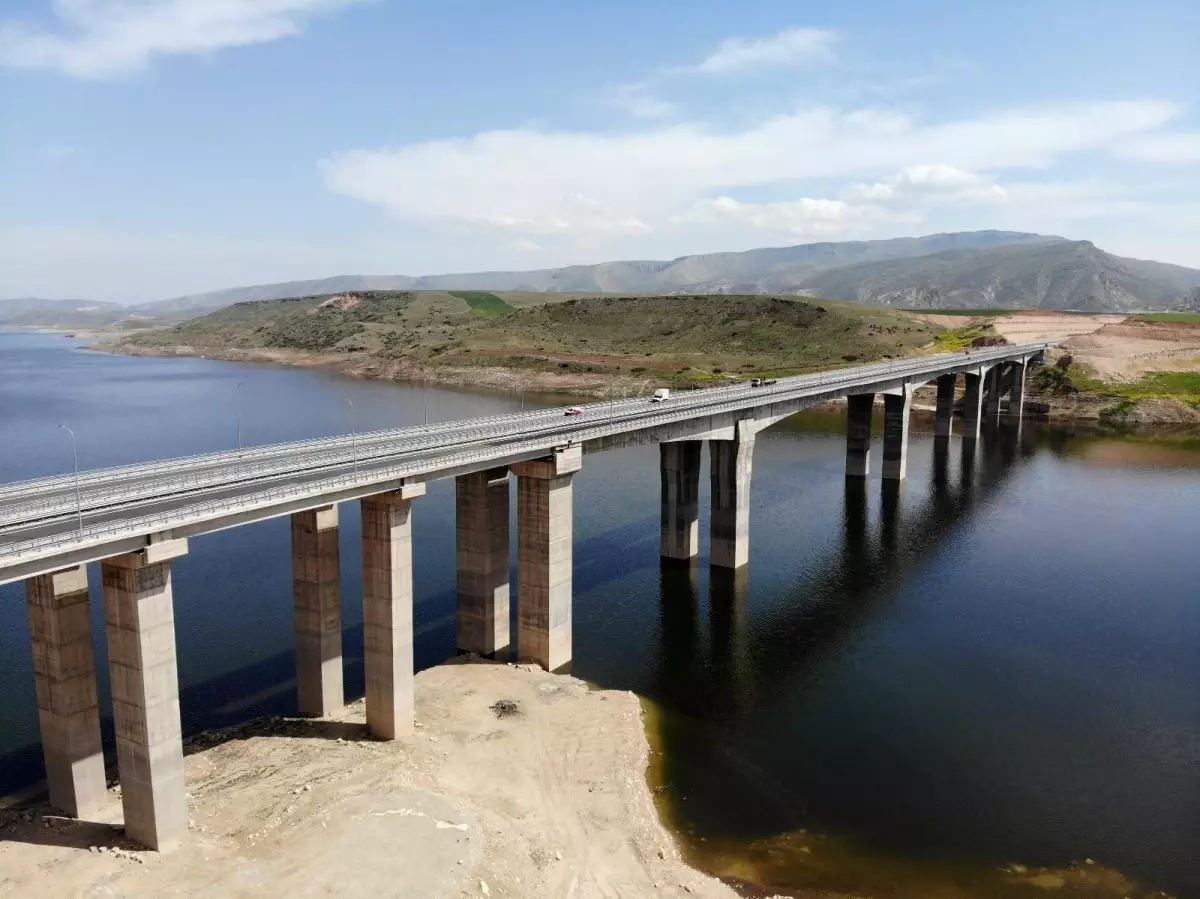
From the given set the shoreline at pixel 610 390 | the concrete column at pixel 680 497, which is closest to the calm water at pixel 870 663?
the concrete column at pixel 680 497

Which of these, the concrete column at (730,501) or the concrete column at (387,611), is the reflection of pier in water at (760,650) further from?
the concrete column at (387,611)

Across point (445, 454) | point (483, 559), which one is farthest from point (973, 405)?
point (445, 454)

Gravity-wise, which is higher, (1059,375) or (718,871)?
(1059,375)

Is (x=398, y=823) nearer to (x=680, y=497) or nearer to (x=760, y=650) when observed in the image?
(x=760, y=650)

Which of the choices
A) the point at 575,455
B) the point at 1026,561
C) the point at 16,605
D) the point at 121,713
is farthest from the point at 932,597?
the point at 16,605

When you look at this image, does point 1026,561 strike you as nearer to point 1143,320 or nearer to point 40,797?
point 40,797

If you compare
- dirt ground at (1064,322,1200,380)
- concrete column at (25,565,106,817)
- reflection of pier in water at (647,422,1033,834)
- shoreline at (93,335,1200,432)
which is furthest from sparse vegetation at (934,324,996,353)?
concrete column at (25,565,106,817)

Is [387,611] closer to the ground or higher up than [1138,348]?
closer to the ground

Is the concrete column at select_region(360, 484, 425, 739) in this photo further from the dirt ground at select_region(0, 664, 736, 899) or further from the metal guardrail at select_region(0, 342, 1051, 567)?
the metal guardrail at select_region(0, 342, 1051, 567)
